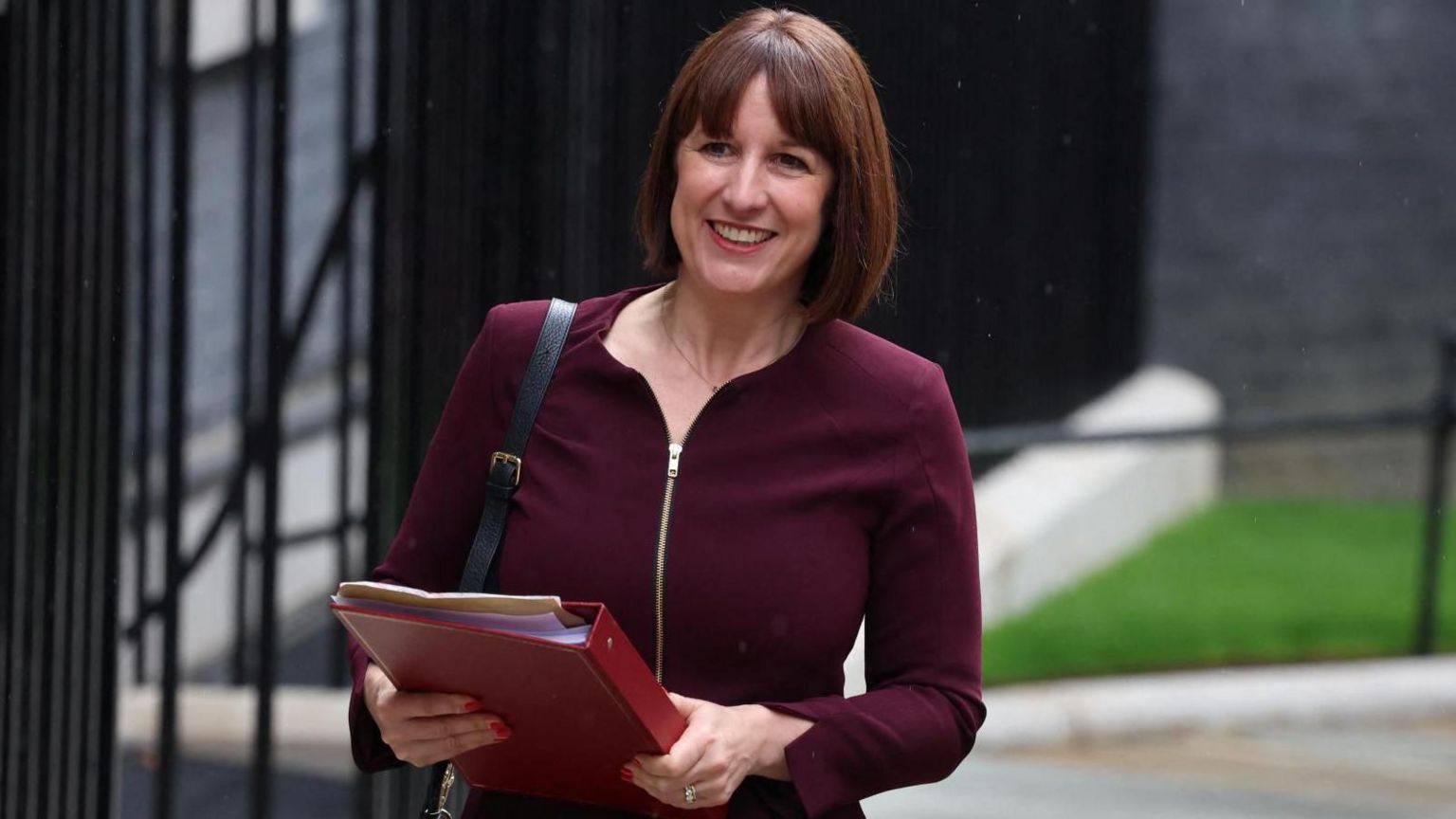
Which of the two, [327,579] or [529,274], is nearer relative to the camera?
[529,274]

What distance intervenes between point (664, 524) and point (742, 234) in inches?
12.6

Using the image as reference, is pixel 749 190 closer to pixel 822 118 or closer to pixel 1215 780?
pixel 822 118

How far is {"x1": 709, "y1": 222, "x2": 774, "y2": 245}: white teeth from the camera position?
2250 millimetres

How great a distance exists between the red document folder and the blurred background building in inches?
55.4

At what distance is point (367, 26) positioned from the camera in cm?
857

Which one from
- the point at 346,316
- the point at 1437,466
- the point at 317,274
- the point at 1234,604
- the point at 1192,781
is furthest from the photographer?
the point at 1234,604

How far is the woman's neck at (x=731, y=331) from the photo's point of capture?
2.31m

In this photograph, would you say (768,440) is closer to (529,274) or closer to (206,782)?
(529,274)

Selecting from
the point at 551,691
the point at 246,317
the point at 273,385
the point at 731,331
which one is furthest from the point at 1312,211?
the point at 551,691

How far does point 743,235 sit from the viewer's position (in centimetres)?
225

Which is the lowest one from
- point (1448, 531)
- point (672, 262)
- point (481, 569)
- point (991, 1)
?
point (1448, 531)

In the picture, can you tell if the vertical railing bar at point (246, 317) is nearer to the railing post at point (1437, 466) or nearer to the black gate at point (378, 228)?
the black gate at point (378, 228)

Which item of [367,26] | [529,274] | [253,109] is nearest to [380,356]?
[529,274]

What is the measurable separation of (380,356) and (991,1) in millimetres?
1297
